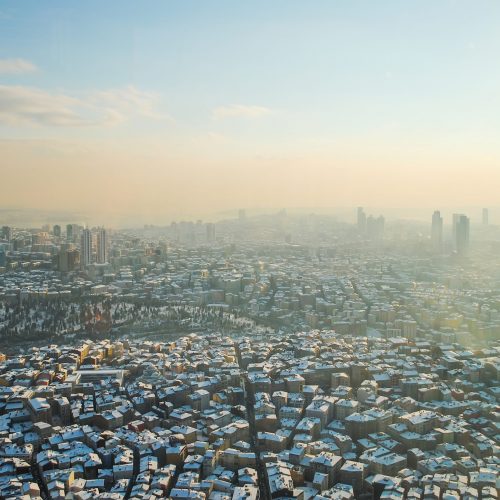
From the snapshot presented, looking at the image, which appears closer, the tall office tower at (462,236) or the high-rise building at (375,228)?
the tall office tower at (462,236)

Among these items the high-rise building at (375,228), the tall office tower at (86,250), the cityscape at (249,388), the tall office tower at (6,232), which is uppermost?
the high-rise building at (375,228)

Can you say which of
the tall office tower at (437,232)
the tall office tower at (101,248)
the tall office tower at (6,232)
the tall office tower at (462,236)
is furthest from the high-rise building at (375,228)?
the tall office tower at (6,232)

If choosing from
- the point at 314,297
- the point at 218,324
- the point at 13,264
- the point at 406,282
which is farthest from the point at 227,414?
the point at 13,264

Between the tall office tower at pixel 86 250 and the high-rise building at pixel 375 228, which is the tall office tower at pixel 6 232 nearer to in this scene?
the tall office tower at pixel 86 250

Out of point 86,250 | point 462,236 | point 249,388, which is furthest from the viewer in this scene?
point 462,236

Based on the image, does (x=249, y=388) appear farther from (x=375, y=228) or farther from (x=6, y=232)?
(x=375, y=228)

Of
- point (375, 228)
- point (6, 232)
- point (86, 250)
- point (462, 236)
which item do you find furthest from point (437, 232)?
point (6, 232)

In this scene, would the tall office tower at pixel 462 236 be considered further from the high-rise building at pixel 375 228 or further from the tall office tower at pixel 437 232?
the high-rise building at pixel 375 228

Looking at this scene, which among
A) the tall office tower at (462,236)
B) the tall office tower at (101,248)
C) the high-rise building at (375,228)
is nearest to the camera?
the tall office tower at (101,248)

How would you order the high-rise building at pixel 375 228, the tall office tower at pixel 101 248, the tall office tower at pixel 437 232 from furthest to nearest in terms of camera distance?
1. the high-rise building at pixel 375 228
2. the tall office tower at pixel 437 232
3. the tall office tower at pixel 101 248

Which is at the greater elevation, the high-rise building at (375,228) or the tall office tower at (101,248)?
the high-rise building at (375,228)

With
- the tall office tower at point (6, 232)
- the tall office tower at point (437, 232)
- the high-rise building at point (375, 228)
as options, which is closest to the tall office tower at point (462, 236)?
the tall office tower at point (437, 232)
